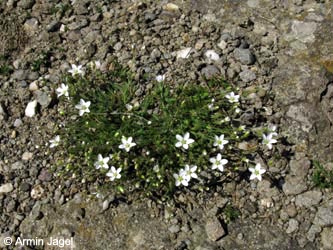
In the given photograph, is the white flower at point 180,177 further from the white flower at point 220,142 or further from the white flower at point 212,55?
the white flower at point 212,55

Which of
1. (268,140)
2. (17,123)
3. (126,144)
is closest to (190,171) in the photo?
(126,144)

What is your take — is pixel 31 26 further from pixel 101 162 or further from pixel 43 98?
pixel 101 162

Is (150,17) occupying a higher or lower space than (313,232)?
higher

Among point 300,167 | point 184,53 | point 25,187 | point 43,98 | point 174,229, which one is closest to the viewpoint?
point 174,229

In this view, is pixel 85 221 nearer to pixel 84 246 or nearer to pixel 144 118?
pixel 84 246

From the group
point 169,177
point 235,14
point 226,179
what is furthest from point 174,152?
point 235,14

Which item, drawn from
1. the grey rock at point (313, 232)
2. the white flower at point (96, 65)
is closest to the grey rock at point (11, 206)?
the white flower at point (96, 65)

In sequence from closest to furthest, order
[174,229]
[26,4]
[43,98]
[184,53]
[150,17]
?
[174,229] < [43,98] < [184,53] < [150,17] < [26,4]
